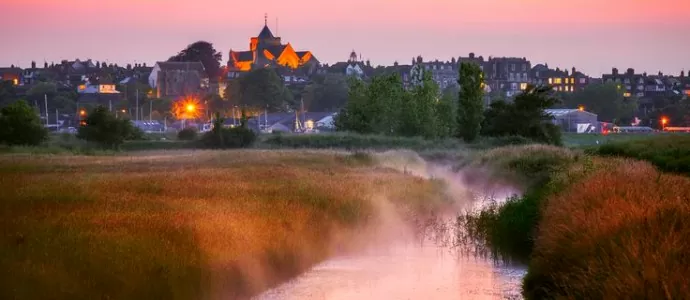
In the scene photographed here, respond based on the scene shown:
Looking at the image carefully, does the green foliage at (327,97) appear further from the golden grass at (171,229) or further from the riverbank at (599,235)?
the riverbank at (599,235)

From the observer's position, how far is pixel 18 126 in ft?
227

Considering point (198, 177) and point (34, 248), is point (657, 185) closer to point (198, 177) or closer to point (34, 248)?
point (34, 248)

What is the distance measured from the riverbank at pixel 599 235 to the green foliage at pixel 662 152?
804 centimetres

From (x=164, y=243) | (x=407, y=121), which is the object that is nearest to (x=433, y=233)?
(x=164, y=243)

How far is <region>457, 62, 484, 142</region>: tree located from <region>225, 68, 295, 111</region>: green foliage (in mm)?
78193

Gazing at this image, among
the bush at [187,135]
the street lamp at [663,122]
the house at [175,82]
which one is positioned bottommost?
the street lamp at [663,122]

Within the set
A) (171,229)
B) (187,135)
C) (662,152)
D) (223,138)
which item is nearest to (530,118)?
(223,138)

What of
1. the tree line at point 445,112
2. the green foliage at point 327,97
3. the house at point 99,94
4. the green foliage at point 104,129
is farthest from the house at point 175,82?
the green foliage at point 104,129

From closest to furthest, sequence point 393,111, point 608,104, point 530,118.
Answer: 1. point 530,118
2. point 393,111
3. point 608,104

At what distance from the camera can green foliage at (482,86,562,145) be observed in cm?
7519

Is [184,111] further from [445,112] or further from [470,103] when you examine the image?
[470,103]

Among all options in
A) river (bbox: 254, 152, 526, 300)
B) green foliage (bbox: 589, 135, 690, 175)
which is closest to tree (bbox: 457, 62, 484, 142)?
green foliage (bbox: 589, 135, 690, 175)

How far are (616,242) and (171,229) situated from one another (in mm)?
9006

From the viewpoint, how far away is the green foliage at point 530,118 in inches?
2960
